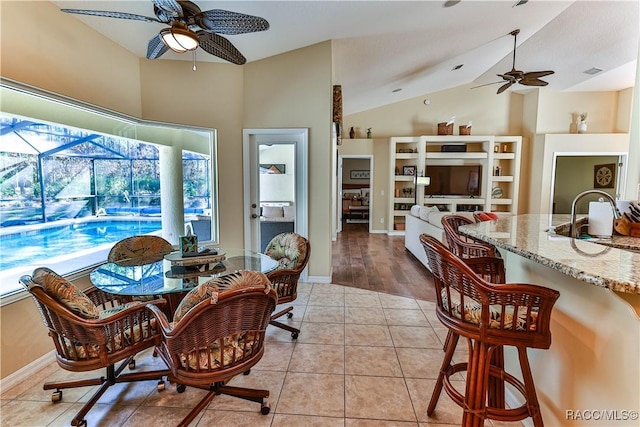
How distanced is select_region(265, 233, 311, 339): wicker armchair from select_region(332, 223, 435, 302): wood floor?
1509mm

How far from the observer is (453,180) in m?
8.28

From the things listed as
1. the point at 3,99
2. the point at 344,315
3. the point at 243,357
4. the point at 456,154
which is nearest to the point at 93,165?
the point at 3,99

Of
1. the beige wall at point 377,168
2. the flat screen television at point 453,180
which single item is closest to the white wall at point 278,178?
the beige wall at point 377,168

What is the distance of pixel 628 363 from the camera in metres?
1.12

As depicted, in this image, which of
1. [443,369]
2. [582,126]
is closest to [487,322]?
[443,369]

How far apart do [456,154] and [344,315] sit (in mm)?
6323

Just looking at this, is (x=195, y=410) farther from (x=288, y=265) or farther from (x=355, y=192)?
(x=355, y=192)

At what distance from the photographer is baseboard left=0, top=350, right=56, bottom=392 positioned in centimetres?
207

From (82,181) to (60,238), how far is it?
0.59 m

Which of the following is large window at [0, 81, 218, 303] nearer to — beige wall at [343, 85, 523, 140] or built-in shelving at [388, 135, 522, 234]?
beige wall at [343, 85, 523, 140]

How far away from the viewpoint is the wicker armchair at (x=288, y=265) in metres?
2.51

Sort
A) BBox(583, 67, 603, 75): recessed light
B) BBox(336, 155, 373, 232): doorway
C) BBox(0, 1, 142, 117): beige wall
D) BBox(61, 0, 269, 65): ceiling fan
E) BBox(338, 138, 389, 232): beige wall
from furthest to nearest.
Result: BBox(336, 155, 373, 232): doorway
BBox(338, 138, 389, 232): beige wall
BBox(583, 67, 603, 75): recessed light
BBox(0, 1, 142, 117): beige wall
BBox(61, 0, 269, 65): ceiling fan

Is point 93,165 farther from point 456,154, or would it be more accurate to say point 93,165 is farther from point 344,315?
point 456,154

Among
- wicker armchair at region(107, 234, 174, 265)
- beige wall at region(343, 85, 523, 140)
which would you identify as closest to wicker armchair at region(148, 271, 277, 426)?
wicker armchair at region(107, 234, 174, 265)
